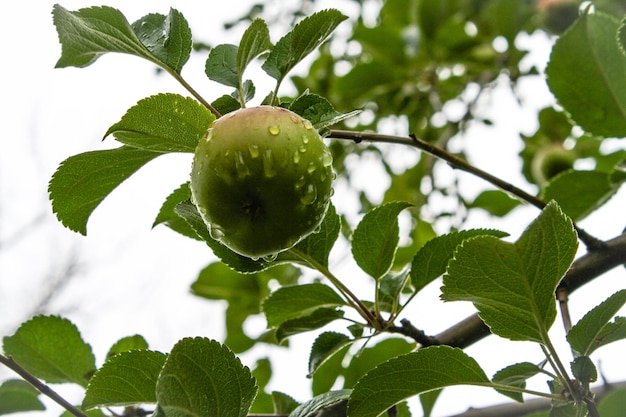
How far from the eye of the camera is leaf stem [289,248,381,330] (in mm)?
764

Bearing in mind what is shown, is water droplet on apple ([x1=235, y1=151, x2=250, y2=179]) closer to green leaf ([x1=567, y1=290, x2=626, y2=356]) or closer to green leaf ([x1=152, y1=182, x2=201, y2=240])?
green leaf ([x1=152, y1=182, x2=201, y2=240])

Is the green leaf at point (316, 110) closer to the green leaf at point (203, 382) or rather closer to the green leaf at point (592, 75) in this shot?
the green leaf at point (203, 382)

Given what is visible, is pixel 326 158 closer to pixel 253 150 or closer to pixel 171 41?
pixel 253 150

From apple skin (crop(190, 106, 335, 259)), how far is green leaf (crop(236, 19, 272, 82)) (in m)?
0.11

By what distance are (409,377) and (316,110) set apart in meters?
0.26

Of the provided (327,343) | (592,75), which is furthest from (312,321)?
(592,75)

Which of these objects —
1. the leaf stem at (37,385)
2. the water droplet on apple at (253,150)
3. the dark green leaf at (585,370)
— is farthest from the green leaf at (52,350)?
the dark green leaf at (585,370)

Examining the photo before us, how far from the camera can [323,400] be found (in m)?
0.63

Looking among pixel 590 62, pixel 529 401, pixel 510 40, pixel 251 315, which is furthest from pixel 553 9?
pixel 529 401

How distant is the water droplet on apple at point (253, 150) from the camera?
546mm

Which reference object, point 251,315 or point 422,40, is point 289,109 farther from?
point 422,40

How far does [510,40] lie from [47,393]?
1.41 m

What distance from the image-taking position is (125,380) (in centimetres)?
65

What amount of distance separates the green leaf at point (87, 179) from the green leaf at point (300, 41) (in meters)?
0.14
